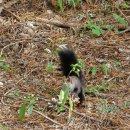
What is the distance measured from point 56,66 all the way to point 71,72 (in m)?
0.68

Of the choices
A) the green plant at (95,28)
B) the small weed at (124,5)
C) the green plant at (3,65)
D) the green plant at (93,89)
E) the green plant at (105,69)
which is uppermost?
the small weed at (124,5)

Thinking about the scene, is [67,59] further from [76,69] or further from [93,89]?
[93,89]

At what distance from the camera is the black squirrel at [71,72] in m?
3.30

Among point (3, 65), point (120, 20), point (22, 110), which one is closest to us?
point (22, 110)

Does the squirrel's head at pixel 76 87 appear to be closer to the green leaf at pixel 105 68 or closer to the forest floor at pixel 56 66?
the forest floor at pixel 56 66

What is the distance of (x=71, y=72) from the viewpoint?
332cm

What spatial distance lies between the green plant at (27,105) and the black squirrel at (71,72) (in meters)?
0.30

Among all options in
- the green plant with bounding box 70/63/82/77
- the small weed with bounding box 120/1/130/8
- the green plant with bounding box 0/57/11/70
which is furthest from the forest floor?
the green plant with bounding box 70/63/82/77

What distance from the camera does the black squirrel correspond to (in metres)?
3.30

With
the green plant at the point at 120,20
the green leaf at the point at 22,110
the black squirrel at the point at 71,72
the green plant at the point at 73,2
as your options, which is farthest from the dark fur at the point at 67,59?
the green plant at the point at 73,2

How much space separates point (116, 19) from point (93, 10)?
0.31 m

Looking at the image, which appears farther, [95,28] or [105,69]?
[95,28]

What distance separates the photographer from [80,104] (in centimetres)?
339

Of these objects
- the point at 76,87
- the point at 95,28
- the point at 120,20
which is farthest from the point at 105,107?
the point at 120,20
